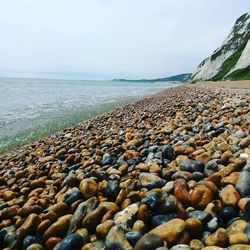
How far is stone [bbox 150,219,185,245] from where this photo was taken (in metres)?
2.78

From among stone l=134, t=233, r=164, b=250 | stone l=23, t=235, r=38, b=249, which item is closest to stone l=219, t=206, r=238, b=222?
stone l=134, t=233, r=164, b=250

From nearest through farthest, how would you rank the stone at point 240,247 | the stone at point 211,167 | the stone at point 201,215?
the stone at point 240,247
the stone at point 201,215
the stone at point 211,167

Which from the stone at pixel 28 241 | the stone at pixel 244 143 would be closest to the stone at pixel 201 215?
the stone at pixel 28 241

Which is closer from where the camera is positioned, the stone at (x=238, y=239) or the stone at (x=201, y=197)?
the stone at (x=238, y=239)

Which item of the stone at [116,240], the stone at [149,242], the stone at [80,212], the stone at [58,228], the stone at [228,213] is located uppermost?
the stone at [228,213]

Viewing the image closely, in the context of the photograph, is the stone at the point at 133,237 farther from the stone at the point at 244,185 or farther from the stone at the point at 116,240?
the stone at the point at 244,185

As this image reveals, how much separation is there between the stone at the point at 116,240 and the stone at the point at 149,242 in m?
0.11

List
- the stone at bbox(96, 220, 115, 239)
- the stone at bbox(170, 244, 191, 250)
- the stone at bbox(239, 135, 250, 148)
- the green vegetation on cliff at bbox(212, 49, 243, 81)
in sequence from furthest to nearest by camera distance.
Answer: the green vegetation on cliff at bbox(212, 49, 243, 81)
the stone at bbox(239, 135, 250, 148)
the stone at bbox(96, 220, 115, 239)
the stone at bbox(170, 244, 191, 250)

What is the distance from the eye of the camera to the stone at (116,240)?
2.83 meters

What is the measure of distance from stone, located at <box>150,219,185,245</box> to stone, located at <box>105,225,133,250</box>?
0.29m

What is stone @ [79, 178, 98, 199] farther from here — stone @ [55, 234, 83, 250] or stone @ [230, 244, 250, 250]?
stone @ [230, 244, 250, 250]

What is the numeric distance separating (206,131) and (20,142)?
8.05m

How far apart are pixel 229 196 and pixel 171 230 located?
0.85 metres

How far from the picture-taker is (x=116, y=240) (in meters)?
2.89
